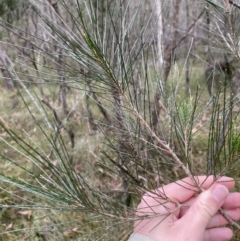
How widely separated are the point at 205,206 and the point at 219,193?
2.3 inches

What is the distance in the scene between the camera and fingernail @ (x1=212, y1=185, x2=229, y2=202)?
99 centimetres

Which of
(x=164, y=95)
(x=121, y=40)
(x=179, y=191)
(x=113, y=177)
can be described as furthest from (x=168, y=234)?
(x=113, y=177)

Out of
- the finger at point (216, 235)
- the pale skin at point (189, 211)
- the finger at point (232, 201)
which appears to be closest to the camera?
the pale skin at point (189, 211)

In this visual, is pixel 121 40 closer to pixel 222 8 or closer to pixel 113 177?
pixel 222 8

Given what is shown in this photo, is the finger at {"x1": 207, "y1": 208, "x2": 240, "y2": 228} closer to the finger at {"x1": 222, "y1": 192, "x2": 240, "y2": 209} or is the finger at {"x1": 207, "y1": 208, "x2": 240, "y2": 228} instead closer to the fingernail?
the finger at {"x1": 222, "y1": 192, "x2": 240, "y2": 209}

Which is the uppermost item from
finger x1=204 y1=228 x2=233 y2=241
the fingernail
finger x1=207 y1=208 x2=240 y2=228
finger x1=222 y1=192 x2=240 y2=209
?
the fingernail

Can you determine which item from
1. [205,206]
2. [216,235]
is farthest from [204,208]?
[216,235]

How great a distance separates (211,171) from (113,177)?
2077 mm

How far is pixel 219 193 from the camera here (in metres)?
1.00

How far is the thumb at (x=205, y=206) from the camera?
0.99 m

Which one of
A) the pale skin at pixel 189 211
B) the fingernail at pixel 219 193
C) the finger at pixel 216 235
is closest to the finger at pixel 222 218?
the pale skin at pixel 189 211

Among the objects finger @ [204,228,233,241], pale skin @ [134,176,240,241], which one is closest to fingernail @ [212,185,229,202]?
pale skin @ [134,176,240,241]

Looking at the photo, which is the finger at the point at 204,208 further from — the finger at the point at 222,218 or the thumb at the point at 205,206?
the finger at the point at 222,218

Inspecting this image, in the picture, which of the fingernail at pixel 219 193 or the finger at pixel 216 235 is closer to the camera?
the fingernail at pixel 219 193
